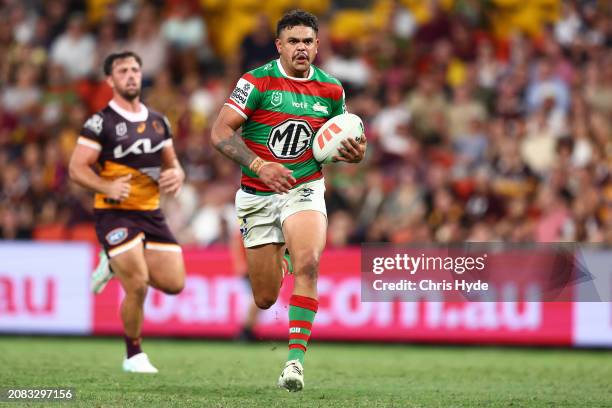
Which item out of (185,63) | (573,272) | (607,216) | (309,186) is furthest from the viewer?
(185,63)

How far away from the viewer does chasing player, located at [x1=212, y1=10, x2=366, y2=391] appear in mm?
8109

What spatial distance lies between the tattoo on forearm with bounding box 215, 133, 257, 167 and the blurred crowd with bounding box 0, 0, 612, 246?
6184 millimetres

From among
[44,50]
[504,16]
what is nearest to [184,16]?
[44,50]

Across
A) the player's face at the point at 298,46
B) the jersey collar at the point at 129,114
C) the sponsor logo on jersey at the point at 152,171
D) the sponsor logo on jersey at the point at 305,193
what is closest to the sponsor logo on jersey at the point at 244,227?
the sponsor logo on jersey at the point at 305,193

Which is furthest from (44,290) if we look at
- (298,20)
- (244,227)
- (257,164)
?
(298,20)

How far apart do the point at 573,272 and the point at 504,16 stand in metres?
6.78

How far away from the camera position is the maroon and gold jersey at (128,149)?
1002cm

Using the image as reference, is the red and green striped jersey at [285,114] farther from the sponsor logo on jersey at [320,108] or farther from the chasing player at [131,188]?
the chasing player at [131,188]

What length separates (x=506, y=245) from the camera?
42.8 ft

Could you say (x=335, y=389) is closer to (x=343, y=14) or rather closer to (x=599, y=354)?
(x=599, y=354)

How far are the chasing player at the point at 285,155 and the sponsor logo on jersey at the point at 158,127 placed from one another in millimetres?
1748

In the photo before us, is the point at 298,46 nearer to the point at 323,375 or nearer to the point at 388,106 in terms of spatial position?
the point at 323,375

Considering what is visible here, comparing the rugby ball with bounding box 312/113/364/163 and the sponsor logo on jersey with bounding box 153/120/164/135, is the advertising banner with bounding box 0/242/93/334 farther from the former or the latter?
the rugby ball with bounding box 312/113/364/163

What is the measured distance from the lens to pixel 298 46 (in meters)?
8.38
